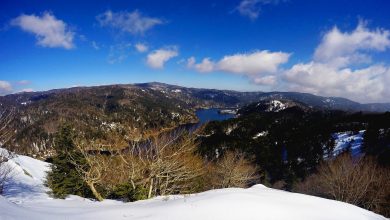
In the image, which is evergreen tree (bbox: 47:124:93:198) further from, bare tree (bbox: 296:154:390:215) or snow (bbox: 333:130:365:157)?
snow (bbox: 333:130:365:157)

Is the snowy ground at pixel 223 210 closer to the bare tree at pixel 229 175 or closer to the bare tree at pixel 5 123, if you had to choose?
the bare tree at pixel 5 123

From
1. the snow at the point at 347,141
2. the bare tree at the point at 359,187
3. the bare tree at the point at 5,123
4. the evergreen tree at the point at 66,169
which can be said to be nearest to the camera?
the bare tree at the point at 5,123

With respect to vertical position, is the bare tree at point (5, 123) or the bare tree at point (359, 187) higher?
the bare tree at point (5, 123)

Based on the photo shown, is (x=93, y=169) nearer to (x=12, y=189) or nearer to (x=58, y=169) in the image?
(x=12, y=189)

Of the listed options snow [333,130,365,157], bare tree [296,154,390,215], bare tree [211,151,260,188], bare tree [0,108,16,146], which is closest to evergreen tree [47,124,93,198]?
bare tree [0,108,16,146]

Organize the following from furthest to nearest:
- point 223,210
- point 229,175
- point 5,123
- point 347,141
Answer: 1. point 347,141
2. point 229,175
3. point 5,123
4. point 223,210

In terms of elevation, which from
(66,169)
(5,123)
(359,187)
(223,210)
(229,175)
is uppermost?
(5,123)

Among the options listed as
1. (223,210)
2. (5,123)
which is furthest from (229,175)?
(5,123)

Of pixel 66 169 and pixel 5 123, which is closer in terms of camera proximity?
pixel 5 123

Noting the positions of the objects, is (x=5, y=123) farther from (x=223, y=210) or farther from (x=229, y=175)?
(x=229, y=175)

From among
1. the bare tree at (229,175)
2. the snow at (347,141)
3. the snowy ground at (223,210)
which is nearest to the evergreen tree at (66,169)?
the snowy ground at (223,210)
